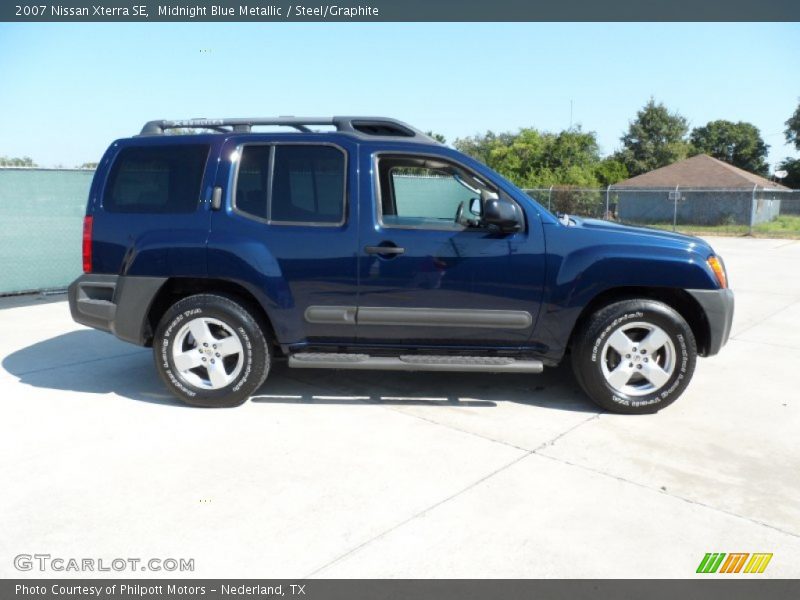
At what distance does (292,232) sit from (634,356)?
2541 mm

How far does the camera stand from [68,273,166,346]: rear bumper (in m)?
4.53

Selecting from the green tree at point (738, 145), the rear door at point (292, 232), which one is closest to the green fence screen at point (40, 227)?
the rear door at point (292, 232)

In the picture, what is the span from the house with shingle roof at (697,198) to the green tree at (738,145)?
109 ft

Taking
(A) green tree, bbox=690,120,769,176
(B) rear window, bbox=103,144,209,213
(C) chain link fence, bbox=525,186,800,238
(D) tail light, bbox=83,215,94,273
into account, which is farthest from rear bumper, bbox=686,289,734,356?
(A) green tree, bbox=690,120,769,176

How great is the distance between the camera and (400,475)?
11.4 feet

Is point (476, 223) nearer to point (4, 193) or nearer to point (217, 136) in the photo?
point (217, 136)

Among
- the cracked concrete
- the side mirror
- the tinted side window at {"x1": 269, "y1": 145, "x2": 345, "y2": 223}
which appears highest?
the tinted side window at {"x1": 269, "y1": 145, "x2": 345, "y2": 223}

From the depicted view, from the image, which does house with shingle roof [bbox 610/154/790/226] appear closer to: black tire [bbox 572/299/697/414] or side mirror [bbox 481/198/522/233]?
black tire [bbox 572/299/697/414]

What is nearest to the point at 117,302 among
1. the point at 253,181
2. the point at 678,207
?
the point at 253,181

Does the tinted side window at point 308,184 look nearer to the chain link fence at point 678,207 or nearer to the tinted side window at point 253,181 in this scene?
the tinted side window at point 253,181

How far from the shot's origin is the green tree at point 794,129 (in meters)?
60.3

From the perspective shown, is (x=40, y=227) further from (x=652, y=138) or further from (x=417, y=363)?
(x=652, y=138)

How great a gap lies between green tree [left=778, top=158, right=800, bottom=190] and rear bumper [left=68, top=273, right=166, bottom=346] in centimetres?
6667

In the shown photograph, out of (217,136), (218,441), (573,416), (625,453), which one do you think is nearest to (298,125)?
(217,136)
